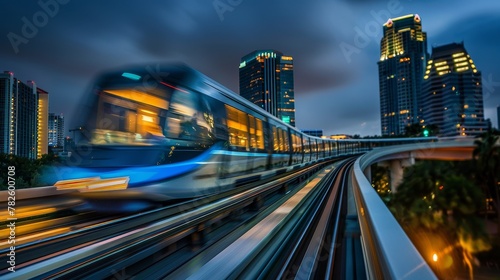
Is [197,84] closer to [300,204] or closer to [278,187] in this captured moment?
[300,204]

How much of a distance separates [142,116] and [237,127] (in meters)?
3.79

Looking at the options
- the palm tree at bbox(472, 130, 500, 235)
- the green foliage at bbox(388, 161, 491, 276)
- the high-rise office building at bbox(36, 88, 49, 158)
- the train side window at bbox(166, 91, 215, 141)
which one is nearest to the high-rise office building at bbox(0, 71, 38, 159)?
the high-rise office building at bbox(36, 88, 49, 158)

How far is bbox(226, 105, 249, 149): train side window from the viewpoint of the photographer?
959 cm

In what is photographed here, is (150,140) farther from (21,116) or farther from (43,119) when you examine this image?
(21,116)

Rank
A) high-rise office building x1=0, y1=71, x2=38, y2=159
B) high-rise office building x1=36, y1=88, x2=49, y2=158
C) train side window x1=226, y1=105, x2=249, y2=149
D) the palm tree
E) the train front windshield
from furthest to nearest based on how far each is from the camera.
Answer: the palm tree → high-rise office building x1=0, y1=71, x2=38, y2=159 → high-rise office building x1=36, y1=88, x2=49, y2=158 → train side window x1=226, y1=105, x2=249, y2=149 → the train front windshield

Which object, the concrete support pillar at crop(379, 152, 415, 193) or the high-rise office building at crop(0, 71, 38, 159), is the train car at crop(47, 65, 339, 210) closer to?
the high-rise office building at crop(0, 71, 38, 159)

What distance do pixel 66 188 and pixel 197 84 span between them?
378cm

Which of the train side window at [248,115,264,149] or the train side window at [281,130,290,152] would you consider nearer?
the train side window at [248,115,264,149]

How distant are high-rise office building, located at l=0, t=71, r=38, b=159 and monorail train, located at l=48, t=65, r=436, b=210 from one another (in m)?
10.7

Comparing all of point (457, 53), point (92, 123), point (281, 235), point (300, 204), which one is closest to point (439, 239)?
point (300, 204)

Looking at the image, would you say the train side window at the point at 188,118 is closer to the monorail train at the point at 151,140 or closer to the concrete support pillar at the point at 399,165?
the monorail train at the point at 151,140

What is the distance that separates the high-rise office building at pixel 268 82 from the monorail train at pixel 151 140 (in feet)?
273

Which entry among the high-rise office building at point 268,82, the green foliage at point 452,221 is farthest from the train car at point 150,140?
the high-rise office building at point 268,82

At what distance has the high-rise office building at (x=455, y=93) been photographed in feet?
323
